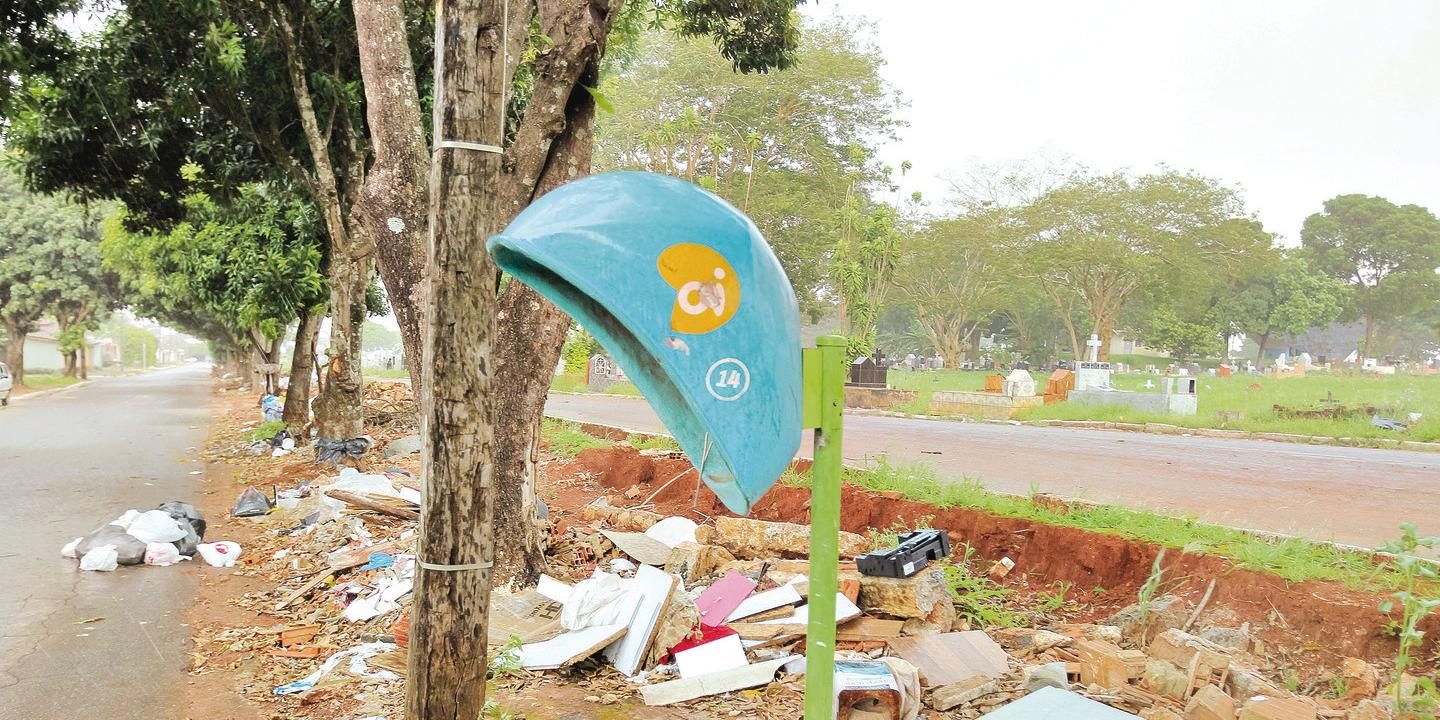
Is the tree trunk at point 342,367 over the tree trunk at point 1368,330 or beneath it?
beneath

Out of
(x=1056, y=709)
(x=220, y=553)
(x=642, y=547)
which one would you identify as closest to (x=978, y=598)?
(x=642, y=547)

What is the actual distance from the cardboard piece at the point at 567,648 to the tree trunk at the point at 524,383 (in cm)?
98

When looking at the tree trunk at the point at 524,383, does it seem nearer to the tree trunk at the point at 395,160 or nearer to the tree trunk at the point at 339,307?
the tree trunk at the point at 395,160

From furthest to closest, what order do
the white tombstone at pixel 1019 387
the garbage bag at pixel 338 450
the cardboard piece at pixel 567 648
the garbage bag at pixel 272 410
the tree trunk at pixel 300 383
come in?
the white tombstone at pixel 1019 387 < the garbage bag at pixel 272 410 < the tree trunk at pixel 300 383 < the garbage bag at pixel 338 450 < the cardboard piece at pixel 567 648

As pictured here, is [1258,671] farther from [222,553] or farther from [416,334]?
[222,553]

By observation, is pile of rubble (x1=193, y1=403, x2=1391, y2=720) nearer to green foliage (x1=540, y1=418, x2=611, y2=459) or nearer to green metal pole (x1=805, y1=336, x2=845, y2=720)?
green metal pole (x1=805, y1=336, x2=845, y2=720)

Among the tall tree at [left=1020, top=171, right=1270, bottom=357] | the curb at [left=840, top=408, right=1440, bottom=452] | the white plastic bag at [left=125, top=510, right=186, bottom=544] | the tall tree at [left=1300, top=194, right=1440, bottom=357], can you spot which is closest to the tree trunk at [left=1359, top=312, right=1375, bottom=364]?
the tall tree at [left=1300, top=194, right=1440, bottom=357]

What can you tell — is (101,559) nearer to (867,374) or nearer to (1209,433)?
(1209,433)

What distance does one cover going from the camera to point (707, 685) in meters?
3.85

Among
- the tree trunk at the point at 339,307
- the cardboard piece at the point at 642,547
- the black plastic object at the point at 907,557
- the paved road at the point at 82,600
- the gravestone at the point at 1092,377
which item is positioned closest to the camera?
the paved road at the point at 82,600

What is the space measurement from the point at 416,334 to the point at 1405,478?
9.60 meters

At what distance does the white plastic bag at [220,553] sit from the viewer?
22.1ft

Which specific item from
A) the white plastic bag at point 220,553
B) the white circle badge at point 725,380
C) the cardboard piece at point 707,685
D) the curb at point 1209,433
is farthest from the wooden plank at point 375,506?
the curb at point 1209,433

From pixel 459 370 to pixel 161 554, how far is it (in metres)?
5.57
